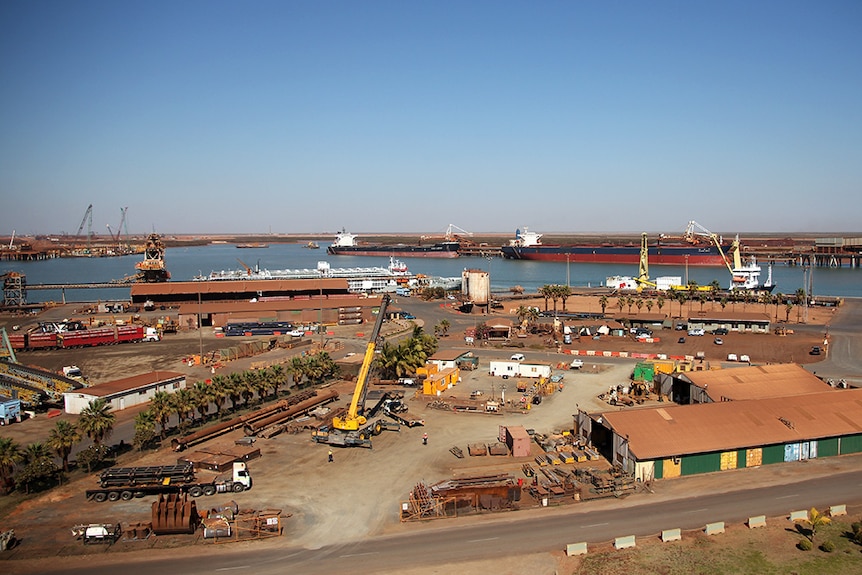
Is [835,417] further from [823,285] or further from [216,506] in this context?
[823,285]

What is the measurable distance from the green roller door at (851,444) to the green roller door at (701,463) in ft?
20.9

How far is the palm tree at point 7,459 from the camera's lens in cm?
2420

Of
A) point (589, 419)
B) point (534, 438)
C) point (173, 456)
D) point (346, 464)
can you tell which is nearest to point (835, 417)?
point (589, 419)

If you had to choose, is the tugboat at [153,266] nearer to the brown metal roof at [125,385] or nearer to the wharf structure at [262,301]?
the wharf structure at [262,301]

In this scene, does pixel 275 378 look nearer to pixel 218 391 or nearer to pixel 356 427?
pixel 218 391

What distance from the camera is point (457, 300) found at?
8675 cm

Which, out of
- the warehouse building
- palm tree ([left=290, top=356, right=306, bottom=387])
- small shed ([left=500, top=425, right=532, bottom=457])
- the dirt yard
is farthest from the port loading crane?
the warehouse building

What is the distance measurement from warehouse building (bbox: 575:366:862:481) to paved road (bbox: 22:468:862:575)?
217 cm

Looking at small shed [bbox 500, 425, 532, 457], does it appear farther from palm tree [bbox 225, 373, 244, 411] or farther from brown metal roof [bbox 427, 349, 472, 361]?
brown metal roof [bbox 427, 349, 472, 361]

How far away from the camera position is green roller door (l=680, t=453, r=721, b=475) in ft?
85.9

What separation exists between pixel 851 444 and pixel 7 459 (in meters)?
34.8

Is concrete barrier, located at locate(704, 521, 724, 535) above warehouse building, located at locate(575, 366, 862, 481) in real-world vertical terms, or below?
below

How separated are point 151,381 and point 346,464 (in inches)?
700

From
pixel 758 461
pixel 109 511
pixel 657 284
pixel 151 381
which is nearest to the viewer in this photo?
pixel 109 511
